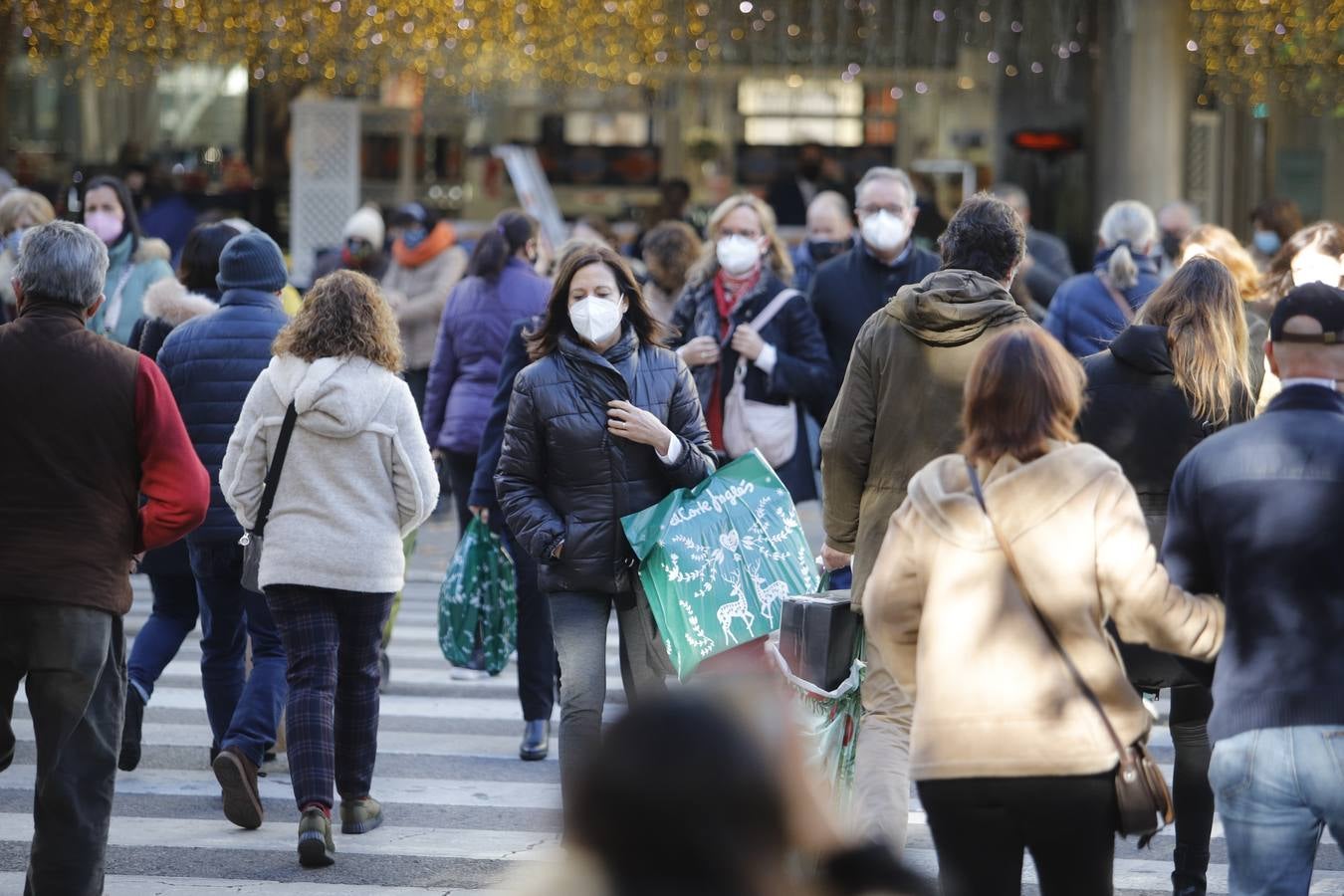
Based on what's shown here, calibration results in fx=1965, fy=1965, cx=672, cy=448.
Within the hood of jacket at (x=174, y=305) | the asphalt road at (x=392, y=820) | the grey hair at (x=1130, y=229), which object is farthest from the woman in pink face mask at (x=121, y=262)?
the grey hair at (x=1130, y=229)

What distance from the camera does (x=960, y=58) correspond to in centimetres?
2517

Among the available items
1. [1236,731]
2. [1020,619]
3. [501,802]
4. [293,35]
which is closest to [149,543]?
[501,802]

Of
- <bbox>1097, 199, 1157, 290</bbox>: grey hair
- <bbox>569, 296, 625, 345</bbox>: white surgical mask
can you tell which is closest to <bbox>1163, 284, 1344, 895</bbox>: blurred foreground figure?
<bbox>569, 296, 625, 345</bbox>: white surgical mask

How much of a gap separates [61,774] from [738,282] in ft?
13.9

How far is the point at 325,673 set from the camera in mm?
6059

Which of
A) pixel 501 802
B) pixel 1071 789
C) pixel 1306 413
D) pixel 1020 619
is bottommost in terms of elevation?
pixel 501 802

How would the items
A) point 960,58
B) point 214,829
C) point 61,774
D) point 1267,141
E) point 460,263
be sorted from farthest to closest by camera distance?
point 1267,141 < point 960,58 < point 460,263 < point 214,829 < point 61,774

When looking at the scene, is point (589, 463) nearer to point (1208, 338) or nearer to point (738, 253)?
point (1208, 338)

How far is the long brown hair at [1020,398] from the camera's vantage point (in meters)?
3.89

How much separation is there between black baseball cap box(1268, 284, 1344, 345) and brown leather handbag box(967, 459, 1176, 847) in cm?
75

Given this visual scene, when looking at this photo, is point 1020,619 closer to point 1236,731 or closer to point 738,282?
point 1236,731

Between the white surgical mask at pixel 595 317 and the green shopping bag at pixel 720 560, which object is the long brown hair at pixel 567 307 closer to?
the white surgical mask at pixel 595 317

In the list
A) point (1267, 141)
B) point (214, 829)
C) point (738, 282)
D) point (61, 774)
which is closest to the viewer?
point (61, 774)

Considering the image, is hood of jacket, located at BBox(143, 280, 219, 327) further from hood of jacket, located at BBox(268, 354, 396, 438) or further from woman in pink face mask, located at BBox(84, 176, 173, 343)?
woman in pink face mask, located at BBox(84, 176, 173, 343)
